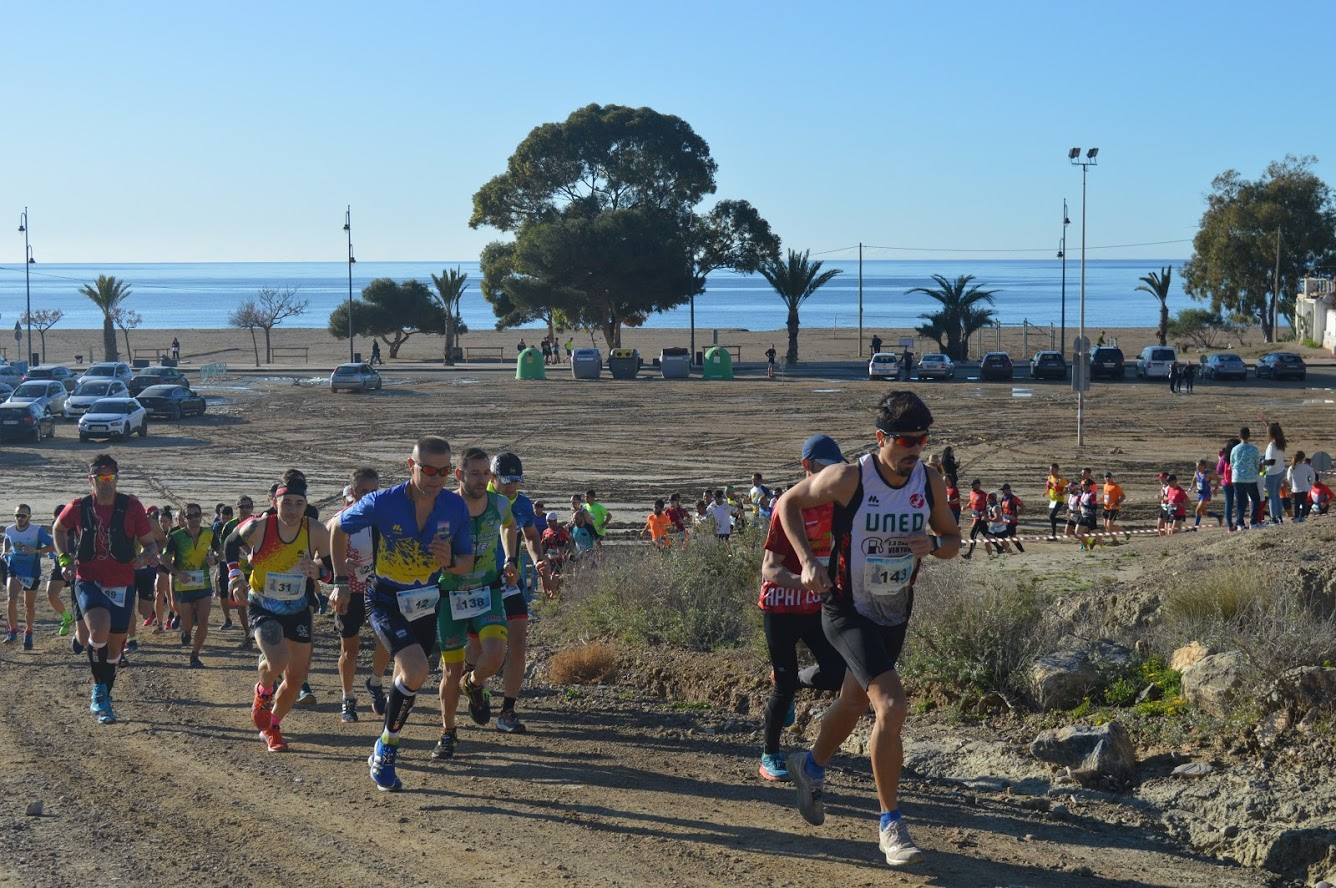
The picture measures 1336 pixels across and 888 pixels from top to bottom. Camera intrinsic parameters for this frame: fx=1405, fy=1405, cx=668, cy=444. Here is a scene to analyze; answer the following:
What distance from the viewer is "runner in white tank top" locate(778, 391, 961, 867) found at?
555 cm

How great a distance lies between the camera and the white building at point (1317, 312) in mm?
67750

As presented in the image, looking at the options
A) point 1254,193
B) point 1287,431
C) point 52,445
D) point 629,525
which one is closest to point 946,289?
point 1254,193

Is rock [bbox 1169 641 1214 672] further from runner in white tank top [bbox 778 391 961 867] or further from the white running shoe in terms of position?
the white running shoe

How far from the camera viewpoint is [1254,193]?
80.6 meters

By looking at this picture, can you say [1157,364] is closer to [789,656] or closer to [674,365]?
[674,365]

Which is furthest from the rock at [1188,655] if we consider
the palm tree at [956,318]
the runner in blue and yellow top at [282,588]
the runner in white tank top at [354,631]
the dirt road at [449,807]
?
the palm tree at [956,318]

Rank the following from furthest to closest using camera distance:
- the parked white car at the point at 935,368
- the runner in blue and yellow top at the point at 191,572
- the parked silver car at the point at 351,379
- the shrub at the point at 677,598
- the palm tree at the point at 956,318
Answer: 1. the palm tree at the point at 956,318
2. the parked white car at the point at 935,368
3. the parked silver car at the point at 351,379
4. the runner in blue and yellow top at the point at 191,572
5. the shrub at the point at 677,598

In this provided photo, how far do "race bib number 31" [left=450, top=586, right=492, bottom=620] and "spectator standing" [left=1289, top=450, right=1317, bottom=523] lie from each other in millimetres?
14071

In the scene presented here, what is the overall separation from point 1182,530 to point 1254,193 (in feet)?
225

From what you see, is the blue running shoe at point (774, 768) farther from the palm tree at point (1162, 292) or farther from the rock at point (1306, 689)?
the palm tree at point (1162, 292)

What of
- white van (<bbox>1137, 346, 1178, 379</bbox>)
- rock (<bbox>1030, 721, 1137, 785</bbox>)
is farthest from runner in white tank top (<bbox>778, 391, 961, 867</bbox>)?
white van (<bbox>1137, 346, 1178, 379</bbox>)

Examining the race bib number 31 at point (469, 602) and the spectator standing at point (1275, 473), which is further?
the spectator standing at point (1275, 473)

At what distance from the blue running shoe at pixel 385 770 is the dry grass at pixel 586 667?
272cm

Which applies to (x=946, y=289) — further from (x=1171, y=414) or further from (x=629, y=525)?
(x=629, y=525)
